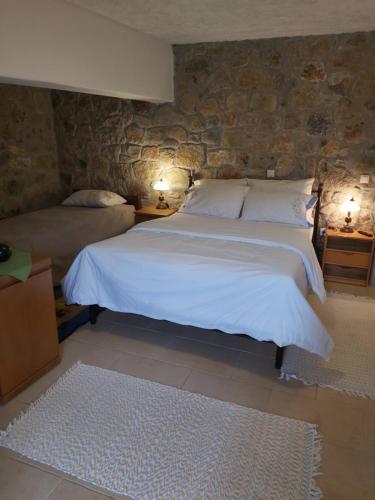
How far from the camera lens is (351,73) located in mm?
3412

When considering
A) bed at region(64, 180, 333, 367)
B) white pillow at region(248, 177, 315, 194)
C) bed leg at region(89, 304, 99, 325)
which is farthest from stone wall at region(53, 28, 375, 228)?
bed leg at region(89, 304, 99, 325)

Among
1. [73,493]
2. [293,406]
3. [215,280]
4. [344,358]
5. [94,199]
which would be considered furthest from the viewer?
[94,199]

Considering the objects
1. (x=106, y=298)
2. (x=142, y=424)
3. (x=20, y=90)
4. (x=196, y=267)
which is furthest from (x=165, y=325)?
(x=20, y=90)

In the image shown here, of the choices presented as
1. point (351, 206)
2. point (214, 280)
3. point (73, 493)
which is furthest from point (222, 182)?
point (73, 493)

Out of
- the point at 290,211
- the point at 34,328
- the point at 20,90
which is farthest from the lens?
the point at 20,90

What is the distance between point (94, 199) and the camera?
4.35 meters

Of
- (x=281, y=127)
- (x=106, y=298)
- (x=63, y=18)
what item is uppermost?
(x=63, y=18)

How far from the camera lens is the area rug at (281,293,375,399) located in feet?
7.23

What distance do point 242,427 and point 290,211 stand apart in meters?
2.05

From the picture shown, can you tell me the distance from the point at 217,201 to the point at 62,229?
5.16 feet

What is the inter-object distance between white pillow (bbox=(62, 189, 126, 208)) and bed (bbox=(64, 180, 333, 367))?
5.18ft

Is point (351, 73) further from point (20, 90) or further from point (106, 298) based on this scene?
point (20, 90)

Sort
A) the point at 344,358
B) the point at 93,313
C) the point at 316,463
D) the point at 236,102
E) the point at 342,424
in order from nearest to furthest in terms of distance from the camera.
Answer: the point at 316,463, the point at 342,424, the point at 344,358, the point at 93,313, the point at 236,102

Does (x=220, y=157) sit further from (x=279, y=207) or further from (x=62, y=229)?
(x=62, y=229)
